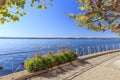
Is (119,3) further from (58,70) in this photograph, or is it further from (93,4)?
(58,70)

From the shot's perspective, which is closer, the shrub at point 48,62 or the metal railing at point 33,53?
the metal railing at point 33,53

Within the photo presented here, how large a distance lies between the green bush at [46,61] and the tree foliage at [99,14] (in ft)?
8.30

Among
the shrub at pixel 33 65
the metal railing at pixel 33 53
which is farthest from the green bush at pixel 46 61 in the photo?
the metal railing at pixel 33 53

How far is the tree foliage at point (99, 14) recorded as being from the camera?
8.09 m

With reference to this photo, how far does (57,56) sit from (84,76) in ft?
9.58

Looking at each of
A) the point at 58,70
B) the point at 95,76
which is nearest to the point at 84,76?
the point at 95,76

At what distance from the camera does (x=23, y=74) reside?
928 centimetres

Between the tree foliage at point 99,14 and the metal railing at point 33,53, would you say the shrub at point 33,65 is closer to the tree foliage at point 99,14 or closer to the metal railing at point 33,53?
the metal railing at point 33,53

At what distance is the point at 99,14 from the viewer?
373 inches

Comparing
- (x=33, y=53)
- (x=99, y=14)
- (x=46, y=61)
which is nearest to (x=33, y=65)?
(x=46, y=61)

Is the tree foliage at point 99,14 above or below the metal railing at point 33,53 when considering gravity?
above

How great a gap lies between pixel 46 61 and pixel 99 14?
13.9 feet

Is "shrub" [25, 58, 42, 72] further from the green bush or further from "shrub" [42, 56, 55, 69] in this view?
"shrub" [42, 56, 55, 69]

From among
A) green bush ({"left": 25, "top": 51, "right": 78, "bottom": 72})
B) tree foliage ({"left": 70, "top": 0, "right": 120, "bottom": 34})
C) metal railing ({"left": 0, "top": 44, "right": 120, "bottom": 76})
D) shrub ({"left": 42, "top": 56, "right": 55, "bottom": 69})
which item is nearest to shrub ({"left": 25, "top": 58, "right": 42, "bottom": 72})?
green bush ({"left": 25, "top": 51, "right": 78, "bottom": 72})
